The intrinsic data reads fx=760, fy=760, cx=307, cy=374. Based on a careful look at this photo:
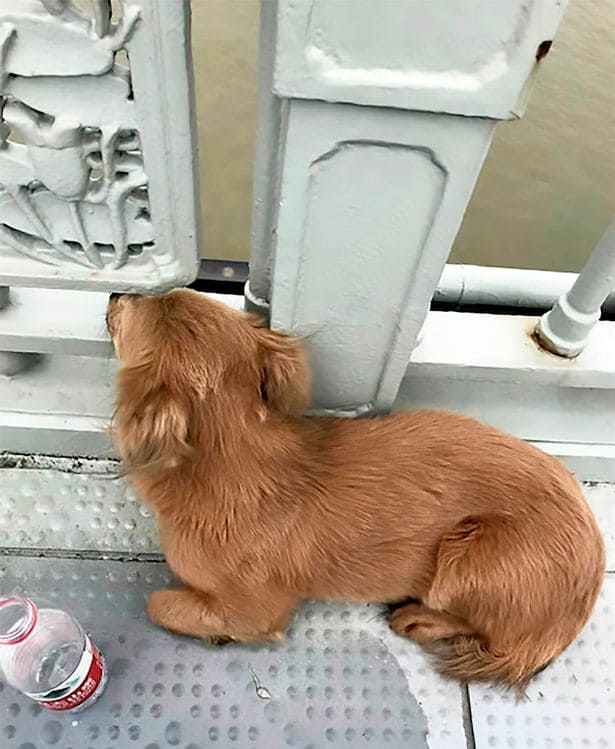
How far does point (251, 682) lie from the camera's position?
5.02 ft

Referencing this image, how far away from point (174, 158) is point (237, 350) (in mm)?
354

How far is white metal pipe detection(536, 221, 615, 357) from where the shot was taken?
141 cm

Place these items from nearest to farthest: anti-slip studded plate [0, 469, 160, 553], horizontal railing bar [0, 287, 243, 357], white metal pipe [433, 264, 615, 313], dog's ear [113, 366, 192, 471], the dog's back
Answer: dog's ear [113, 366, 192, 471], the dog's back, horizontal railing bar [0, 287, 243, 357], anti-slip studded plate [0, 469, 160, 553], white metal pipe [433, 264, 615, 313]

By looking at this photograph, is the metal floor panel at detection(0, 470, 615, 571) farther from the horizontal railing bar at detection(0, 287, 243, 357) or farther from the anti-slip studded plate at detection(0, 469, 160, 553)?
the horizontal railing bar at detection(0, 287, 243, 357)

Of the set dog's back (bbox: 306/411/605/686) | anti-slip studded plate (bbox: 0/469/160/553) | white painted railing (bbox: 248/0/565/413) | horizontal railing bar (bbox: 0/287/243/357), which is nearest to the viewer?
white painted railing (bbox: 248/0/565/413)

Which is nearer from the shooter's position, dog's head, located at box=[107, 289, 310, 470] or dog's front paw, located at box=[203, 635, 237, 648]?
dog's head, located at box=[107, 289, 310, 470]

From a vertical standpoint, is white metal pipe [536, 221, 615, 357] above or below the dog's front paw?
above

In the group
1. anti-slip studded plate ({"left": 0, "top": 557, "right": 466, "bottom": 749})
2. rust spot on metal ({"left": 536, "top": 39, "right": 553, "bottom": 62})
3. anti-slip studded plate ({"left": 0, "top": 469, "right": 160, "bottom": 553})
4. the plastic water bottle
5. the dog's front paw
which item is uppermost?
rust spot on metal ({"left": 536, "top": 39, "right": 553, "bottom": 62})

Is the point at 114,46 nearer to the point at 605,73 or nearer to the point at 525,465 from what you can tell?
the point at 525,465

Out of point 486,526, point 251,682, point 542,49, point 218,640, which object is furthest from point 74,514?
point 542,49

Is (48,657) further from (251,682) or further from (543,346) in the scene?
(543,346)

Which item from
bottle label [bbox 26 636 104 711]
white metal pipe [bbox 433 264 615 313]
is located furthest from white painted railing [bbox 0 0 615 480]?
bottle label [bbox 26 636 104 711]

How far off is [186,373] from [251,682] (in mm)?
698

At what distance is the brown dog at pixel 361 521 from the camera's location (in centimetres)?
133
